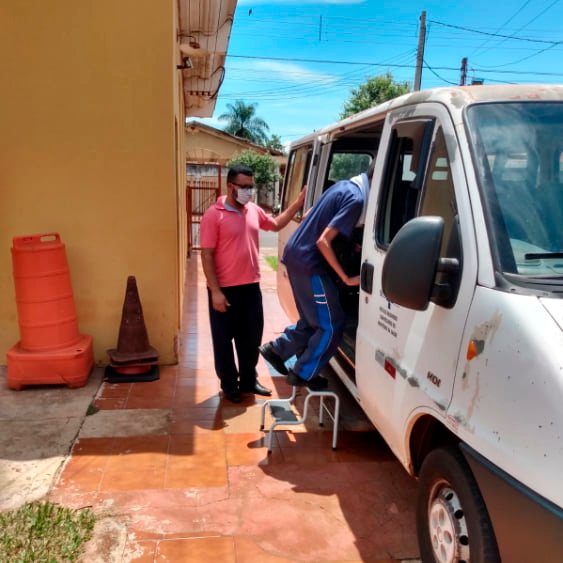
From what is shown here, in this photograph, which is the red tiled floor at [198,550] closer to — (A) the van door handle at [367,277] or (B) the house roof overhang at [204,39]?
(A) the van door handle at [367,277]

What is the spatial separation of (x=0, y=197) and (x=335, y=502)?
3.91 metres

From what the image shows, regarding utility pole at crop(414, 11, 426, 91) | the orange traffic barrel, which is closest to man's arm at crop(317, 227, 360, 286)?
the orange traffic barrel

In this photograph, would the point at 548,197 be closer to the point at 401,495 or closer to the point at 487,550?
the point at 487,550

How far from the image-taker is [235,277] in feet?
15.1

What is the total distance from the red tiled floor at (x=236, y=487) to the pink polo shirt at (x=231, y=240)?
112cm

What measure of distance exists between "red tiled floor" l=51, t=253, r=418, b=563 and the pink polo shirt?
3.68 feet

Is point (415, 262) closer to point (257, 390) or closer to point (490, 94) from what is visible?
point (490, 94)

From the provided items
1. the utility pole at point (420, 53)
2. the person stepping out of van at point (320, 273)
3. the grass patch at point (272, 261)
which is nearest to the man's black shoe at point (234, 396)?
the person stepping out of van at point (320, 273)

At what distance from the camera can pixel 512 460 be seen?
1.90 m

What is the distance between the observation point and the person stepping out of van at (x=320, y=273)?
3588mm

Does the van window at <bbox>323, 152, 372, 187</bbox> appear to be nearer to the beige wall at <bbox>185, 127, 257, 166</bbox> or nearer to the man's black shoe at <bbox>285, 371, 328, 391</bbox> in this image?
the man's black shoe at <bbox>285, 371, 328, 391</bbox>

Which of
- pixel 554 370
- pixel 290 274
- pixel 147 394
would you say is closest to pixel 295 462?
pixel 290 274

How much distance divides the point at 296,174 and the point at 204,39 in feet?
7.90

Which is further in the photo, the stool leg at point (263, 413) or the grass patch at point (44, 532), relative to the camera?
the stool leg at point (263, 413)
